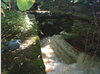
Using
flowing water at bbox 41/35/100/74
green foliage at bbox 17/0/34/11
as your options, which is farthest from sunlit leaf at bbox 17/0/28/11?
flowing water at bbox 41/35/100/74

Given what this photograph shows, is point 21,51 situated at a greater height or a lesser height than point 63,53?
greater

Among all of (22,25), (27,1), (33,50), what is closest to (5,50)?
(33,50)

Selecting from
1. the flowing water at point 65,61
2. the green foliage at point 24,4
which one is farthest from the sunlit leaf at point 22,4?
the flowing water at point 65,61

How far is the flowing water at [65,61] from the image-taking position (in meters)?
4.35

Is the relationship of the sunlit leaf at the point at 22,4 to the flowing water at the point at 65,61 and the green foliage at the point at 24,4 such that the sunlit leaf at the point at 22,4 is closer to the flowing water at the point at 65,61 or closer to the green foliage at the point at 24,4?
the green foliage at the point at 24,4

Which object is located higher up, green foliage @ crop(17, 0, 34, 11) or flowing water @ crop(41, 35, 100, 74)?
green foliage @ crop(17, 0, 34, 11)

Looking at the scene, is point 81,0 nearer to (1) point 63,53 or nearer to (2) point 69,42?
(2) point 69,42

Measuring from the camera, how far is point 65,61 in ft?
17.1

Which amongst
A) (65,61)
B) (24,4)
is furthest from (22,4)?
(65,61)

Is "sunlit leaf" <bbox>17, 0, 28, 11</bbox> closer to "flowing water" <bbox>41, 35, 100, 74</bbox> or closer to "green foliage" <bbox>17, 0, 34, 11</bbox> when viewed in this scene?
"green foliage" <bbox>17, 0, 34, 11</bbox>

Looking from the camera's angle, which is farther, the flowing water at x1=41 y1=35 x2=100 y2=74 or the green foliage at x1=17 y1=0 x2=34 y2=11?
the flowing water at x1=41 y1=35 x2=100 y2=74

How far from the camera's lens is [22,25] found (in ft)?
15.0

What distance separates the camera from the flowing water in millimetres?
4348

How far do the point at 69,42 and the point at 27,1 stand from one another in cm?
684
